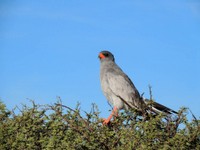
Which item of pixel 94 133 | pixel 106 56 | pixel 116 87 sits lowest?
pixel 94 133

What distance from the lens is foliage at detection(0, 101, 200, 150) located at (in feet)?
25.7

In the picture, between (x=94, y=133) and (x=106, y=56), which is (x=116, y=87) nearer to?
(x=106, y=56)

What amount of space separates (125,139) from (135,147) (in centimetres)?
27

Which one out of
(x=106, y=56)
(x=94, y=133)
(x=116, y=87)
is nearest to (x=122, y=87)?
(x=116, y=87)

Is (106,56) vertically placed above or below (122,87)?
above

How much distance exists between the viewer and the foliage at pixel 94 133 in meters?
7.85

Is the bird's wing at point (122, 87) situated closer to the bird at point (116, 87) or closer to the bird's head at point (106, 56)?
the bird at point (116, 87)

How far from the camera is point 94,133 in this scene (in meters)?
8.02

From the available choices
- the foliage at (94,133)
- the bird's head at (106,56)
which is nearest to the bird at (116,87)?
the bird's head at (106,56)

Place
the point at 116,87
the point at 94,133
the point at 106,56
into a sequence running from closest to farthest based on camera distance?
the point at 94,133
the point at 116,87
the point at 106,56

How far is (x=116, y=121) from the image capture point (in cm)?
850

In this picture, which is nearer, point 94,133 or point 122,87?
point 94,133

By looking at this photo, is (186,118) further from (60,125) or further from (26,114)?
(26,114)

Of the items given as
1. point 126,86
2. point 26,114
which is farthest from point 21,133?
point 126,86
